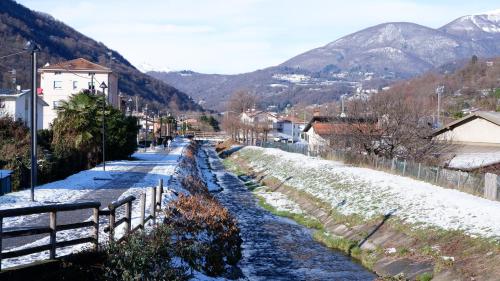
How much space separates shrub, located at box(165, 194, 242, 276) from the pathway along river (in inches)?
36.1

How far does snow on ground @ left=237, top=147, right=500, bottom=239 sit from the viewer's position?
20953 millimetres

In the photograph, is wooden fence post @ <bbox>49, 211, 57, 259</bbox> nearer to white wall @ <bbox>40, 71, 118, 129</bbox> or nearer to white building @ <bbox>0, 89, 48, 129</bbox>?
white building @ <bbox>0, 89, 48, 129</bbox>

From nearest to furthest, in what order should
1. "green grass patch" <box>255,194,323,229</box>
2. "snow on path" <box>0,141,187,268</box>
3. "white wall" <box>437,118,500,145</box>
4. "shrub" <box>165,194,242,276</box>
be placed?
"snow on path" <box>0,141,187,268</box> < "shrub" <box>165,194,242,276</box> < "green grass patch" <box>255,194,323,229</box> < "white wall" <box>437,118,500,145</box>

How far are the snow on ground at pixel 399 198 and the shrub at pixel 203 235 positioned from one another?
7050 mm

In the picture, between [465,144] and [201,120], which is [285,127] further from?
[465,144]

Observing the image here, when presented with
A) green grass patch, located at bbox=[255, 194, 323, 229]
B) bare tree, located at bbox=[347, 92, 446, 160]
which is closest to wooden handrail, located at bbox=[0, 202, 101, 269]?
green grass patch, located at bbox=[255, 194, 323, 229]

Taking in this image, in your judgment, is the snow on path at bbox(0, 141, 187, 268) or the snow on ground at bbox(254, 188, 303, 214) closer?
the snow on path at bbox(0, 141, 187, 268)

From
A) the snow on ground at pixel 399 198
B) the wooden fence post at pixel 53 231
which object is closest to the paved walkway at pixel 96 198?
the wooden fence post at pixel 53 231

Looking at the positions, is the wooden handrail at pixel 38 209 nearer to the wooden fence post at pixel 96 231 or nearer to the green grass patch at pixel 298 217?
the wooden fence post at pixel 96 231

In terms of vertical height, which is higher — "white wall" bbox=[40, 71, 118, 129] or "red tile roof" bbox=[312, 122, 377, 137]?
"white wall" bbox=[40, 71, 118, 129]

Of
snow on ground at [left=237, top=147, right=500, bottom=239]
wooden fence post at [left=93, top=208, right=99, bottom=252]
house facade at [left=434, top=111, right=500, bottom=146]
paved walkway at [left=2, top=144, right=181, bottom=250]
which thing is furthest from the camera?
house facade at [left=434, top=111, right=500, bottom=146]

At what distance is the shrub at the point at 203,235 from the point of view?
16.1 meters

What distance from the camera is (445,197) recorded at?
85.1 feet

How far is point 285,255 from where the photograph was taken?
22719 millimetres
